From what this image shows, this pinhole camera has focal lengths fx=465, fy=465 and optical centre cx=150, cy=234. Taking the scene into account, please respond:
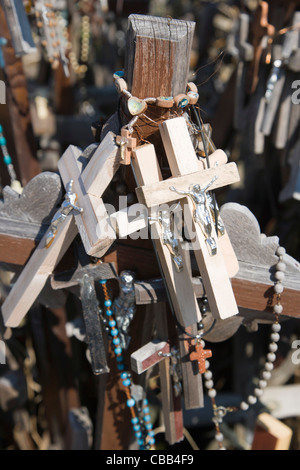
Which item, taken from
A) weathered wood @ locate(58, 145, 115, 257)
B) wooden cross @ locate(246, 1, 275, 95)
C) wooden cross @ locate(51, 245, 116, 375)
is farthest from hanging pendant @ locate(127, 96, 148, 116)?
wooden cross @ locate(246, 1, 275, 95)

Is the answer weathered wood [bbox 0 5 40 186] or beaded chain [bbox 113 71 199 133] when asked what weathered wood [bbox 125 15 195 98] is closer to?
beaded chain [bbox 113 71 199 133]

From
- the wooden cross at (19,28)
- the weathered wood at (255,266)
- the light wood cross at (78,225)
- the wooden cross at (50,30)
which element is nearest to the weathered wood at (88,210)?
the light wood cross at (78,225)

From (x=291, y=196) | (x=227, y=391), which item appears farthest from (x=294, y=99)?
(x=227, y=391)

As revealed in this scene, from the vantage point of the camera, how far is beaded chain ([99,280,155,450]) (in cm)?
115

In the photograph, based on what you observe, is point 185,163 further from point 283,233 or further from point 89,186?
point 283,233

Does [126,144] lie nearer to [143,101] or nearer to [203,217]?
[143,101]

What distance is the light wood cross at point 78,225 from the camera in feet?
3.08

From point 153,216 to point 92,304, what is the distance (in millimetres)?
301

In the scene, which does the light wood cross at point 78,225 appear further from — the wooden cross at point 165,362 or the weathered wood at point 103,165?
the wooden cross at point 165,362

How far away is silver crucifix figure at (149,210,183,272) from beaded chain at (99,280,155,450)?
226 millimetres

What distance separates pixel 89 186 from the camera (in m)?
0.96

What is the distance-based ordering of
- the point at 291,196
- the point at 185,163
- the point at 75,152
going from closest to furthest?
the point at 185,163 → the point at 75,152 → the point at 291,196
